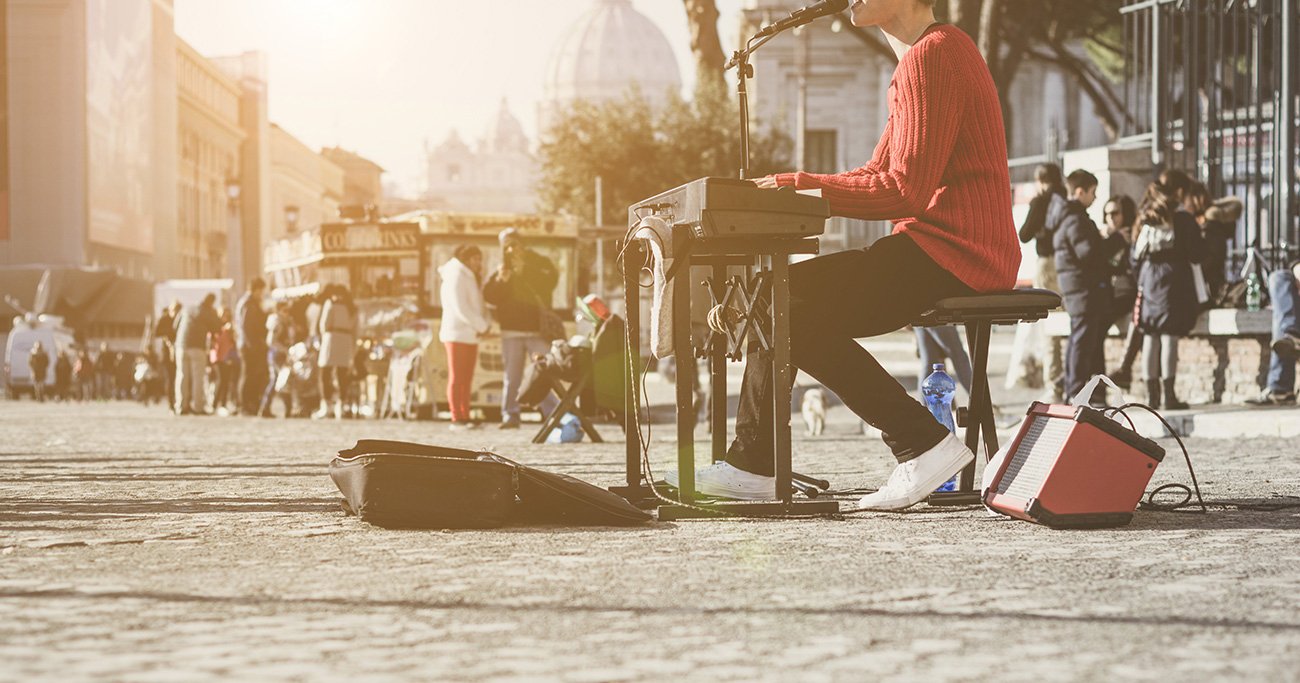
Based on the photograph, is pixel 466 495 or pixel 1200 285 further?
pixel 1200 285

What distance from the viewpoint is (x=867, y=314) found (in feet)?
21.0

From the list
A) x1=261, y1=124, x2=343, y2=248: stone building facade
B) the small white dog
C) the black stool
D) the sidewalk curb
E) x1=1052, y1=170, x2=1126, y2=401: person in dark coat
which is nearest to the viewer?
the black stool

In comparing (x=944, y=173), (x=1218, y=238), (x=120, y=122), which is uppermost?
(x=120, y=122)

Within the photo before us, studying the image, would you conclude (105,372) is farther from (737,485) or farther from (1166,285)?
(737,485)

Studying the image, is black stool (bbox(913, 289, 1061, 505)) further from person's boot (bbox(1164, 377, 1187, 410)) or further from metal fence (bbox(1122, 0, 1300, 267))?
metal fence (bbox(1122, 0, 1300, 267))

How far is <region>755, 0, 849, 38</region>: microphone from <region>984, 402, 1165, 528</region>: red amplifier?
1.58 m

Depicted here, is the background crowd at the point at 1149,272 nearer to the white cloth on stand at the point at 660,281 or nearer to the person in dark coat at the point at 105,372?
the white cloth on stand at the point at 660,281

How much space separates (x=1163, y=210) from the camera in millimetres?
13844

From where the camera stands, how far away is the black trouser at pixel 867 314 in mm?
6402

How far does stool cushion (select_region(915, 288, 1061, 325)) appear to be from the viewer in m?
6.34

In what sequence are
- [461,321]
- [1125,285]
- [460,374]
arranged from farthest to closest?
[460,374] → [461,321] → [1125,285]

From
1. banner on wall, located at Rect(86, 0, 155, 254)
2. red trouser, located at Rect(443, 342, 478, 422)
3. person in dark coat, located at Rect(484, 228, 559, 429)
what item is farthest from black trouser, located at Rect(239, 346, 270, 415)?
banner on wall, located at Rect(86, 0, 155, 254)

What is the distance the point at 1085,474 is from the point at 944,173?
117cm

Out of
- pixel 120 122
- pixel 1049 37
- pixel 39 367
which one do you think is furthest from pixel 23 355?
pixel 1049 37
